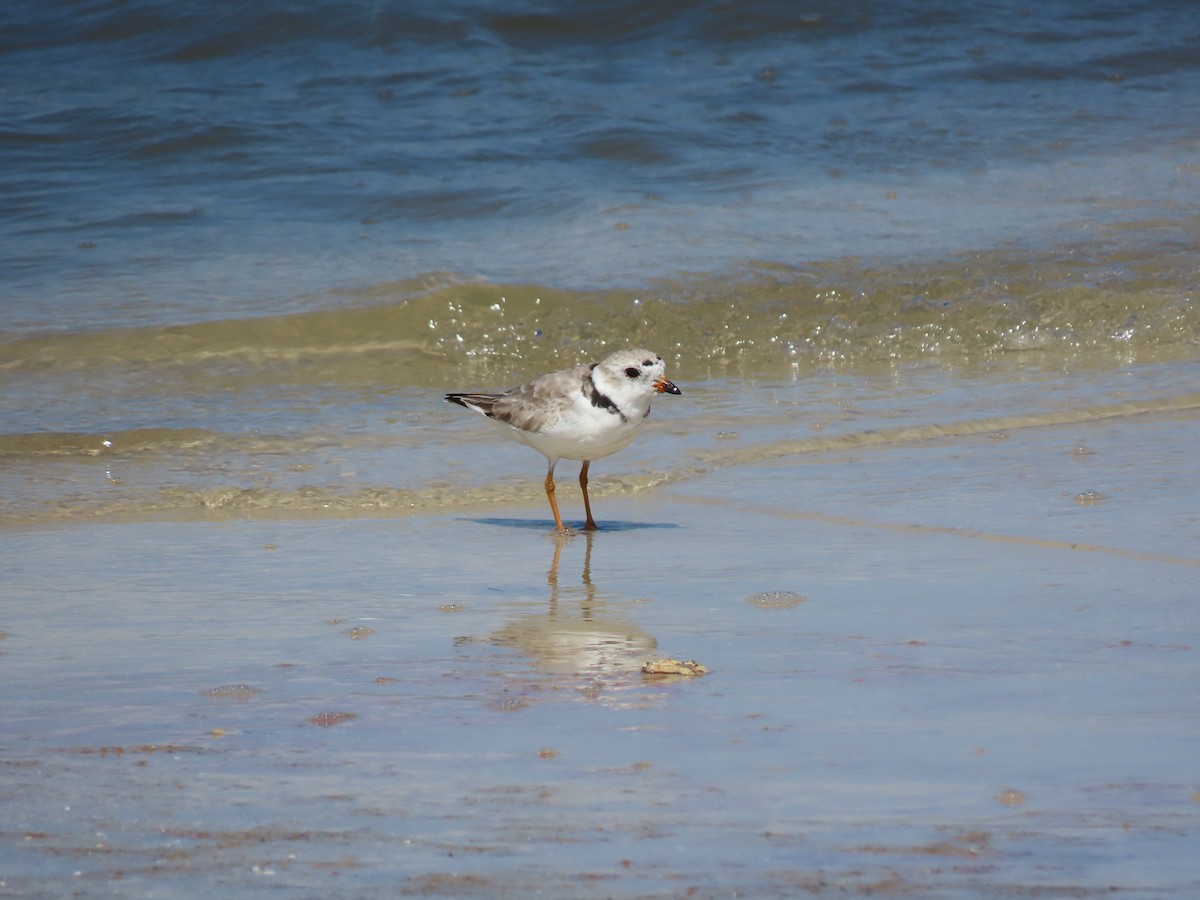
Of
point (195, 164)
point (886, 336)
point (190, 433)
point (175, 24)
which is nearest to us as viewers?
point (190, 433)

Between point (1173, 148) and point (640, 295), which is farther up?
point (1173, 148)

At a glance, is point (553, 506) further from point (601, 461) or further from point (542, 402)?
point (601, 461)

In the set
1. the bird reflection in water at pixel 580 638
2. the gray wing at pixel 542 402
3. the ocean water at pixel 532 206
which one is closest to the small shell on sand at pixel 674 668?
the bird reflection in water at pixel 580 638

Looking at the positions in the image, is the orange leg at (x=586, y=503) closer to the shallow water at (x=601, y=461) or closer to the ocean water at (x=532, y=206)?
the shallow water at (x=601, y=461)

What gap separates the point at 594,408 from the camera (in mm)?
6000

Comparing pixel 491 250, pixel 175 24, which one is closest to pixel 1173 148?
pixel 491 250

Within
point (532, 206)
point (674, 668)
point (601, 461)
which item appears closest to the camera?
point (674, 668)

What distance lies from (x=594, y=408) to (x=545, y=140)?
8681 millimetres

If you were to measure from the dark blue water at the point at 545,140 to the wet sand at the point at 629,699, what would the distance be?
5280 millimetres

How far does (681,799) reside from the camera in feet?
9.93

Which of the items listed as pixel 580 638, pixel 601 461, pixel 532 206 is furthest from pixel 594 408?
pixel 532 206

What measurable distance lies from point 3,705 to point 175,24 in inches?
554

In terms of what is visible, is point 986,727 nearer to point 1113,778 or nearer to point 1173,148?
point 1113,778

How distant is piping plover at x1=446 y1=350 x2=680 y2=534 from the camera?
6.00 metres
